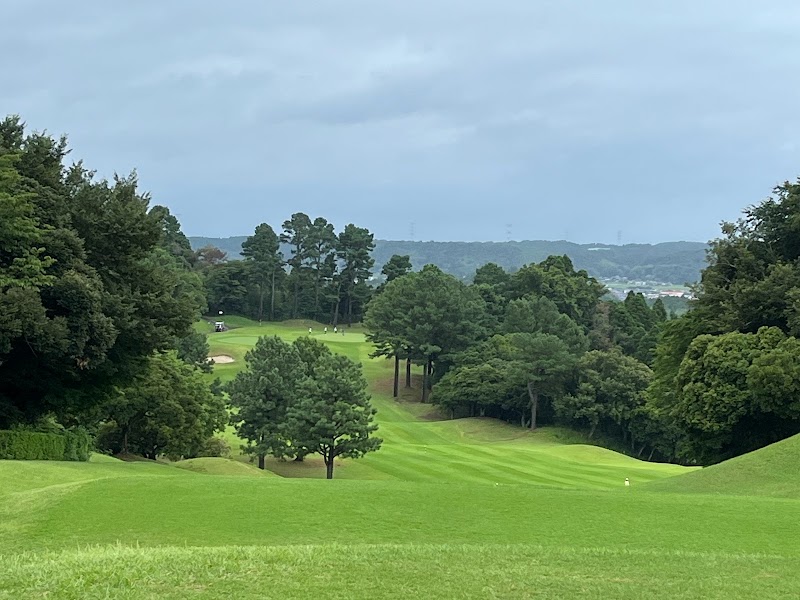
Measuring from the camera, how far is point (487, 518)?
1362 centimetres

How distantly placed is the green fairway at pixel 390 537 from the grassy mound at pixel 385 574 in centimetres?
3

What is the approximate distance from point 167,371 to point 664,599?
30413mm

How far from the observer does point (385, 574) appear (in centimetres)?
870

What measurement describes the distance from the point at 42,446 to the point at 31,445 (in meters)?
0.37

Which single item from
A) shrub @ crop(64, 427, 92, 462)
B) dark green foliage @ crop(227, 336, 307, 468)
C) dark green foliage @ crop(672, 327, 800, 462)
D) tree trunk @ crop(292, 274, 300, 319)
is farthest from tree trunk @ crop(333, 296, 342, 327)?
shrub @ crop(64, 427, 92, 462)

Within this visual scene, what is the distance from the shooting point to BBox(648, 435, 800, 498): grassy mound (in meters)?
20.0

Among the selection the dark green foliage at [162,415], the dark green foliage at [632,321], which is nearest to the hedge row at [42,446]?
the dark green foliage at [162,415]

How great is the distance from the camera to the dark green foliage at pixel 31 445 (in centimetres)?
2431

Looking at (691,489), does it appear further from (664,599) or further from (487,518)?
(664,599)

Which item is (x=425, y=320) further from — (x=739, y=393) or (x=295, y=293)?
(x=739, y=393)

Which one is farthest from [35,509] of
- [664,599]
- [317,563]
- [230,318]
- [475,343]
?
[230,318]

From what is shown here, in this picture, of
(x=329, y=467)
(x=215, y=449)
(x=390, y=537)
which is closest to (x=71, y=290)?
(x=390, y=537)

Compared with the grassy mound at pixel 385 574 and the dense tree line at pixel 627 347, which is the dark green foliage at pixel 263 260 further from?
the grassy mound at pixel 385 574

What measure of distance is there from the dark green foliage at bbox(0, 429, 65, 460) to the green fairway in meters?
4.07
